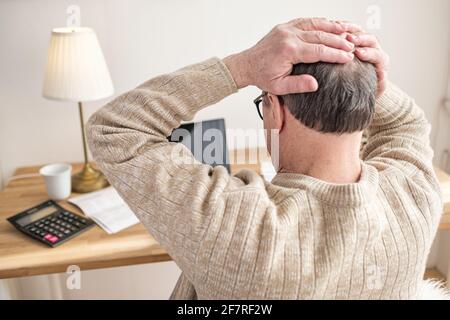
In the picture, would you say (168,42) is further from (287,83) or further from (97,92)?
(287,83)

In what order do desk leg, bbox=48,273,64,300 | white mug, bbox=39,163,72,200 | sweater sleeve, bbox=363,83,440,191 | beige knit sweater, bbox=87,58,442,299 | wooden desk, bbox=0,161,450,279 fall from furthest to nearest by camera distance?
desk leg, bbox=48,273,64,300
white mug, bbox=39,163,72,200
wooden desk, bbox=0,161,450,279
sweater sleeve, bbox=363,83,440,191
beige knit sweater, bbox=87,58,442,299

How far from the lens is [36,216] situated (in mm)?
1360

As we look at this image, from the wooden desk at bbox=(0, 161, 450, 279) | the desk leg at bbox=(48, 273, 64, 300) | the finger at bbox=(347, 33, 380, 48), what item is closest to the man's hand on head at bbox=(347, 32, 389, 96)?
the finger at bbox=(347, 33, 380, 48)

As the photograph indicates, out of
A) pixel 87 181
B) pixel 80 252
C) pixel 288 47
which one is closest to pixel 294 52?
pixel 288 47

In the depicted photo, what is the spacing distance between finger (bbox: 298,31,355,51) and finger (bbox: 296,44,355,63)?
0.01 m

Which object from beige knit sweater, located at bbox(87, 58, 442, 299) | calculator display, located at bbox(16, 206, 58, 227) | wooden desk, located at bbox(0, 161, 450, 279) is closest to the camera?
beige knit sweater, located at bbox(87, 58, 442, 299)

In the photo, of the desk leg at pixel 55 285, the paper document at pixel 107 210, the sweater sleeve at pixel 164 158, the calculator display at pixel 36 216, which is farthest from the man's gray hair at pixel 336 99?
the desk leg at pixel 55 285

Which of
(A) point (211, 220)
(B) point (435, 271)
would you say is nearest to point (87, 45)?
(A) point (211, 220)

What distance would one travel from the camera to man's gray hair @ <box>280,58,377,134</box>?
26.0 inches

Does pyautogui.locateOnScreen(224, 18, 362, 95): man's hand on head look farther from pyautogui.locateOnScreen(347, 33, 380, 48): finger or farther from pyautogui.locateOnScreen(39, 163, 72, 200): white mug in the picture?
pyautogui.locateOnScreen(39, 163, 72, 200): white mug

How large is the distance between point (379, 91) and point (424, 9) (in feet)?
4.10

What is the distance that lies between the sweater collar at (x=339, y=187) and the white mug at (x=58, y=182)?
940 millimetres

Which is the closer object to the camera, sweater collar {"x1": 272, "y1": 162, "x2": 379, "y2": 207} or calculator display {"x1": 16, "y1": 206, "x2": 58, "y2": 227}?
sweater collar {"x1": 272, "y1": 162, "x2": 379, "y2": 207}

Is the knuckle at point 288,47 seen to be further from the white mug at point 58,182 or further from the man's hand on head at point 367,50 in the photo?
the white mug at point 58,182
